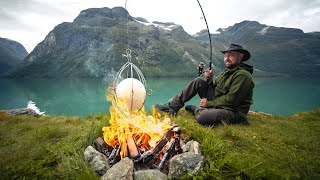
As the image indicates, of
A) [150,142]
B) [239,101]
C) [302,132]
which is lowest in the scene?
[302,132]

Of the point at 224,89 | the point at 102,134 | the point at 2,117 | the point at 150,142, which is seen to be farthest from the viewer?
the point at 2,117

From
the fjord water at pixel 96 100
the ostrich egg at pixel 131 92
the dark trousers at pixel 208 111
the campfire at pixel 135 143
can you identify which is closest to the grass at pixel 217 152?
the campfire at pixel 135 143

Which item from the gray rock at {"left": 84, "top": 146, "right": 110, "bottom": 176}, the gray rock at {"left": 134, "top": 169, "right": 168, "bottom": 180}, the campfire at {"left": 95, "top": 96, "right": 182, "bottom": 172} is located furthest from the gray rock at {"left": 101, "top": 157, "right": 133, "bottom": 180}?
the campfire at {"left": 95, "top": 96, "right": 182, "bottom": 172}

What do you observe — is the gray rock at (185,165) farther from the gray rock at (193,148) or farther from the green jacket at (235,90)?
the green jacket at (235,90)

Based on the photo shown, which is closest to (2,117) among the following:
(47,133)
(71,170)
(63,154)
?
(47,133)

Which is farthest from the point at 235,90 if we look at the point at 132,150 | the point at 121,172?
the point at 121,172

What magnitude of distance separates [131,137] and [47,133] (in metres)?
3.21

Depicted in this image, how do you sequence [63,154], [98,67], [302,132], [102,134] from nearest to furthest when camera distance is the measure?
[63,154]
[102,134]
[302,132]
[98,67]

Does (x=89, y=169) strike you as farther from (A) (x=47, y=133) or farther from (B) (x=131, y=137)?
(A) (x=47, y=133)

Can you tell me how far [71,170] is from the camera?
365 centimetres

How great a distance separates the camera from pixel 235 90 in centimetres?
664

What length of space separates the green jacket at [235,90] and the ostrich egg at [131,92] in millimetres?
3158

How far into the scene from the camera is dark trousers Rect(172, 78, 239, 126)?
6.75 meters

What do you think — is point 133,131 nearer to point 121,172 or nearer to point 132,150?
point 132,150
